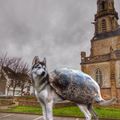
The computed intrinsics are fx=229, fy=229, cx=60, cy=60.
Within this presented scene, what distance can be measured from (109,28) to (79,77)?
46.4 meters

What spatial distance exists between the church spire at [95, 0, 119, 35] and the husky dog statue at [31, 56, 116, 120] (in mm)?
45727

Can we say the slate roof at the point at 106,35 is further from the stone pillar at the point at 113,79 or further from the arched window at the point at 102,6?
the stone pillar at the point at 113,79

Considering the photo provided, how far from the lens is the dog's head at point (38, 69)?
21.5 ft

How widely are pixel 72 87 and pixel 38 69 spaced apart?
1.17m

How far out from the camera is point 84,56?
4284 centimetres

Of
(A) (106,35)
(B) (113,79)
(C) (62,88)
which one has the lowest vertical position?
(C) (62,88)

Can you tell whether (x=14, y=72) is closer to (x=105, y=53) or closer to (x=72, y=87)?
(x=105, y=53)

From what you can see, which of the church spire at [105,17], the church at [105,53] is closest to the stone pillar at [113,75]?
the church at [105,53]

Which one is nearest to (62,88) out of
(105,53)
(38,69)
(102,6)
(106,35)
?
(38,69)

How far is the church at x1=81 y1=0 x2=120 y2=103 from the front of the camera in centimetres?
3847

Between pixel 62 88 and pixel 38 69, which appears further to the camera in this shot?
pixel 62 88

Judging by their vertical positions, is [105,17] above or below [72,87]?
above

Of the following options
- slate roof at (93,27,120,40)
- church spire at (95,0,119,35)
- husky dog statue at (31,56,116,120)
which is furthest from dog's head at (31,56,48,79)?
church spire at (95,0,119,35)

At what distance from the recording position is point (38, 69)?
21.5 ft
